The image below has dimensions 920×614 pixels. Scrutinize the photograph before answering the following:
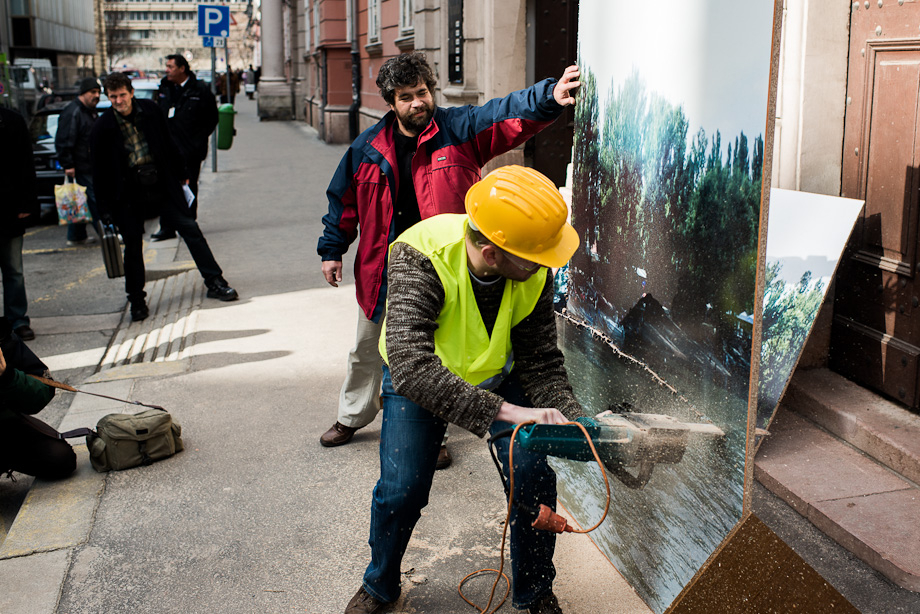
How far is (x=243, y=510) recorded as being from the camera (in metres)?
3.94

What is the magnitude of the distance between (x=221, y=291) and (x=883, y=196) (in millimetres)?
5361

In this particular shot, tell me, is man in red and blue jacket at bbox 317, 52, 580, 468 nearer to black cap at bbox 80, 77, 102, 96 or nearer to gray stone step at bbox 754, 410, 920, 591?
gray stone step at bbox 754, 410, 920, 591

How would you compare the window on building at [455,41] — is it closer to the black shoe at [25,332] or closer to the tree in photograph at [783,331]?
the black shoe at [25,332]

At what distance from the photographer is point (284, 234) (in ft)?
35.5

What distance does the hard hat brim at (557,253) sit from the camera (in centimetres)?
253

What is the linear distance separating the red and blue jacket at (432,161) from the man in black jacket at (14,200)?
12.0 feet

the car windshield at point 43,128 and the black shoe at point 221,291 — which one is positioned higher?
the car windshield at point 43,128

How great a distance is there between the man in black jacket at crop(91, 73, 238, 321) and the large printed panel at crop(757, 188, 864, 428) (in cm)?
492

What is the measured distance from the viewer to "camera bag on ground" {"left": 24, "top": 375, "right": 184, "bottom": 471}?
14.3 feet

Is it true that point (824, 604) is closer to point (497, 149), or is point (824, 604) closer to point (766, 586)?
point (766, 586)

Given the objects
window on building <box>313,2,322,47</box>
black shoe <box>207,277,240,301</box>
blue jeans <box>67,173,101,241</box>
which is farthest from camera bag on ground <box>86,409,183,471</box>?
window on building <box>313,2,322,47</box>

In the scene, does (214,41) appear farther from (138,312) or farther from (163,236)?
(138,312)

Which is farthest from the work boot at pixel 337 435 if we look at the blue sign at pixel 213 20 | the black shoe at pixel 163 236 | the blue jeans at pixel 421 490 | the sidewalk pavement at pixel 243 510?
the blue sign at pixel 213 20

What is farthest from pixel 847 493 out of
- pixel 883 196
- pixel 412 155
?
pixel 412 155
